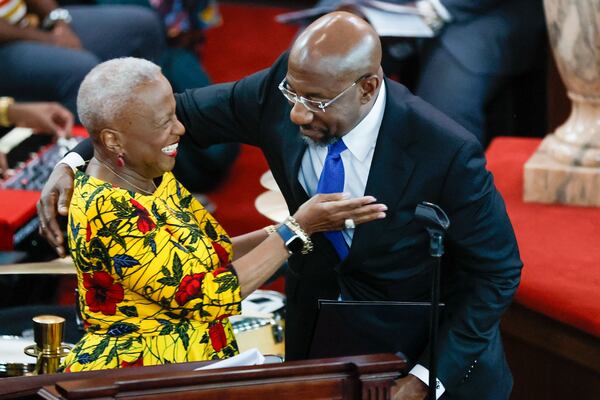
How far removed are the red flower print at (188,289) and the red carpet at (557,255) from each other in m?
1.18

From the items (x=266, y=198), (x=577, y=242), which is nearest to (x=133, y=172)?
(x=266, y=198)

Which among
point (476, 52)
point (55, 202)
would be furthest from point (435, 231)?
point (476, 52)

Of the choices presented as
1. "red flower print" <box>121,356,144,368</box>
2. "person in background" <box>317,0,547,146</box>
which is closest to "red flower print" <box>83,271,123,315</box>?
"red flower print" <box>121,356,144,368</box>

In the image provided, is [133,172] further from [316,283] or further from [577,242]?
[577,242]

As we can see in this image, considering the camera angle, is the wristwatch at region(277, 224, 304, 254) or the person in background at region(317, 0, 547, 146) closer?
the wristwatch at region(277, 224, 304, 254)

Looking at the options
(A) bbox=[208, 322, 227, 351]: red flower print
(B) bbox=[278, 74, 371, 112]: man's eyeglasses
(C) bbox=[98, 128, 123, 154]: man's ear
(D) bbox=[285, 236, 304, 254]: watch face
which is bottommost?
(A) bbox=[208, 322, 227, 351]: red flower print

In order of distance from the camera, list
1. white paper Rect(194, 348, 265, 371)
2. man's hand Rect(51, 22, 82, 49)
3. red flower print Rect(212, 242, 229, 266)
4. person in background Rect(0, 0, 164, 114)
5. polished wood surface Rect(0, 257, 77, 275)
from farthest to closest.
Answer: man's hand Rect(51, 22, 82, 49), person in background Rect(0, 0, 164, 114), polished wood surface Rect(0, 257, 77, 275), red flower print Rect(212, 242, 229, 266), white paper Rect(194, 348, 265, 371)

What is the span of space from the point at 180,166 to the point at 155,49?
76cm

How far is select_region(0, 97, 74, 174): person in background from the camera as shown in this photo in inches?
173

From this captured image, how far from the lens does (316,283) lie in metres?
2.89

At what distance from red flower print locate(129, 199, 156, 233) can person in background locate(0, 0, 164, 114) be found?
251 cm

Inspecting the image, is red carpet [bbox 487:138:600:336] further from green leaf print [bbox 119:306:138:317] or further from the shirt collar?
green leaf print [bbox 119:306:138:317]

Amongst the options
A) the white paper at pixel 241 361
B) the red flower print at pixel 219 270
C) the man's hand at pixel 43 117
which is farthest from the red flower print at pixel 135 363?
the man's hand at pixel 43 117

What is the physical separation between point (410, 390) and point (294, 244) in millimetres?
403
